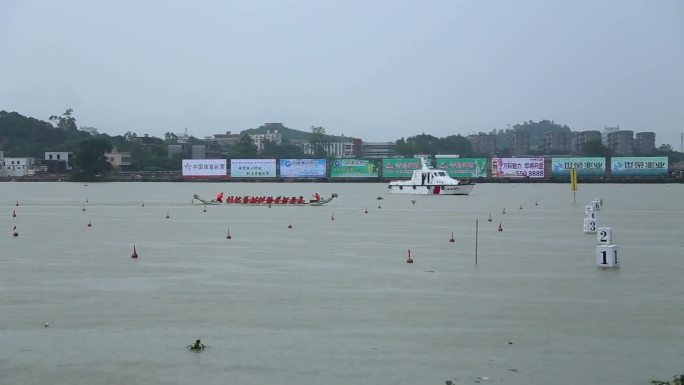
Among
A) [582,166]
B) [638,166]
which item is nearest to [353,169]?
[582,166]

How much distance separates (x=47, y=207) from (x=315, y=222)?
27225 mm

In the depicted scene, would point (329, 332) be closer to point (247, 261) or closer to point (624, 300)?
point (624, 300)

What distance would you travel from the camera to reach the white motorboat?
331 feet

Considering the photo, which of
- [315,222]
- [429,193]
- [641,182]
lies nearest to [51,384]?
[315,222]

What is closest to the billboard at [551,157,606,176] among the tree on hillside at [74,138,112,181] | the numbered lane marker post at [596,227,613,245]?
the tree on hillside at [74,138,112,181]

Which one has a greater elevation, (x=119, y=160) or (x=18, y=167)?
(x=119, y=160)

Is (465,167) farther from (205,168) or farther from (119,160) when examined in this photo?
(119,160)

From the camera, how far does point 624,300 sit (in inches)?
789

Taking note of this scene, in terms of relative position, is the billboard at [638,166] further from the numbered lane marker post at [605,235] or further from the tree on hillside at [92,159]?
the numbered lane marker post at [605,235]

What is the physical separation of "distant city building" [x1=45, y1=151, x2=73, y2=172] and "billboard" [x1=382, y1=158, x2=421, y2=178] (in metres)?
71.7

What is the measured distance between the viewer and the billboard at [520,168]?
155125 mm

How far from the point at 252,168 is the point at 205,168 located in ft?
28.6

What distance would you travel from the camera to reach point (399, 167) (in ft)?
522

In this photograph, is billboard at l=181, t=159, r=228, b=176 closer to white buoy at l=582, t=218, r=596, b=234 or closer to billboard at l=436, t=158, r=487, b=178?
billboard at l=436, t=158, r=487, b=178
